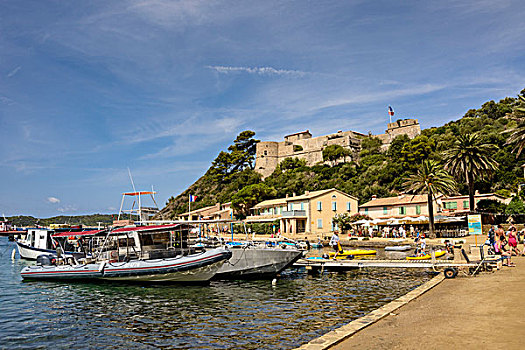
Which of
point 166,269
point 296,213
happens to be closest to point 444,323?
point 166,269

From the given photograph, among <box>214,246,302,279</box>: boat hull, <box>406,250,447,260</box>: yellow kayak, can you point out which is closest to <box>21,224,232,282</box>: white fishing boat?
<box>214,246,302,279</box>: boat hull

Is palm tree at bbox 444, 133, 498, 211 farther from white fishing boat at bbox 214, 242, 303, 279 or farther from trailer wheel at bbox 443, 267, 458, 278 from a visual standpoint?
white fishing boat at bbox 214, 242, 303, 279

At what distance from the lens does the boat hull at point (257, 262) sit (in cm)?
2219

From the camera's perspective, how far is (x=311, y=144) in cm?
10750

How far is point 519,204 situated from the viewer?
41812 millimetres

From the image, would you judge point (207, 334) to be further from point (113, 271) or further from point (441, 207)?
point (441, 207)

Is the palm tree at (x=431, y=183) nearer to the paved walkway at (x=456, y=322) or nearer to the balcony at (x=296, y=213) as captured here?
the balcony at (x=296, y=213)

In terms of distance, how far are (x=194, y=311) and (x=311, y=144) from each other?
94607 millimetres

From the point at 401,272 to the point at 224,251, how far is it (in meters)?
10.5

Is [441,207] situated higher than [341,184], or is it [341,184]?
[341,184]

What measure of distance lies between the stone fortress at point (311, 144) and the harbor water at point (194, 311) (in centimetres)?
7647

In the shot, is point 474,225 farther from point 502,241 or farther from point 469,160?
point 469,160

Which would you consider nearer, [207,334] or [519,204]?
[207,334]

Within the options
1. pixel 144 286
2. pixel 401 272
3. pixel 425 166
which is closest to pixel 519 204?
pixel 425 166
